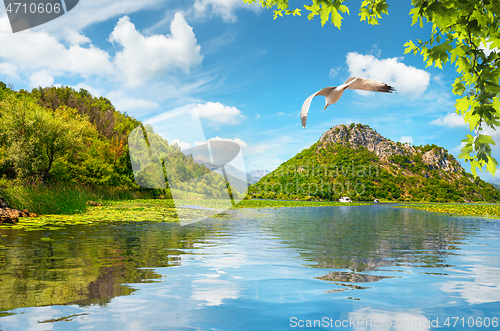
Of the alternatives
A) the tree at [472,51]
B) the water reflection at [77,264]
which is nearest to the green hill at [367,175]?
the water reflection at [77,264]

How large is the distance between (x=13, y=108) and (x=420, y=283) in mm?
35574

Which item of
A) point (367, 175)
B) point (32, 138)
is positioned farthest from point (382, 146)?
point (32, 138)

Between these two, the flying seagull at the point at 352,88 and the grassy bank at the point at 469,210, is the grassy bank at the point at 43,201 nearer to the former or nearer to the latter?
the flying seagull at the point at 352,88

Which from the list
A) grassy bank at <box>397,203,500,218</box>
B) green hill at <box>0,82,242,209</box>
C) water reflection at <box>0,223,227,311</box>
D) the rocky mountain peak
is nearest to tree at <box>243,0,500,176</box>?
water reflection at <box>0,223,227,311</box>

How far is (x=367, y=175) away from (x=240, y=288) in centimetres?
10015

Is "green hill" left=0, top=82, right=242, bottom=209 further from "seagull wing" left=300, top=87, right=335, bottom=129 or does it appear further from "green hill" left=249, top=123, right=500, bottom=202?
"green hill" left=249, top=123, right=500, bottom=202

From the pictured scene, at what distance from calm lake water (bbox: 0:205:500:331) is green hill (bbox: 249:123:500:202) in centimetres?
7846

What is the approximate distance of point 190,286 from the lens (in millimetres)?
3949

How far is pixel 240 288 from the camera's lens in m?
3.94

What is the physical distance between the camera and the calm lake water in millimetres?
2818

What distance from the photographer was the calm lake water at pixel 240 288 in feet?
9.25

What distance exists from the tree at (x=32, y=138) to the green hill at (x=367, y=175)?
63.1m

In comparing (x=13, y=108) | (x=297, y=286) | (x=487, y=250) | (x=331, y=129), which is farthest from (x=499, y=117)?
(x=331, y=129)

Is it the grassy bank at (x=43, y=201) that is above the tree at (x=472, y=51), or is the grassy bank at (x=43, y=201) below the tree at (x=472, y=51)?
below
